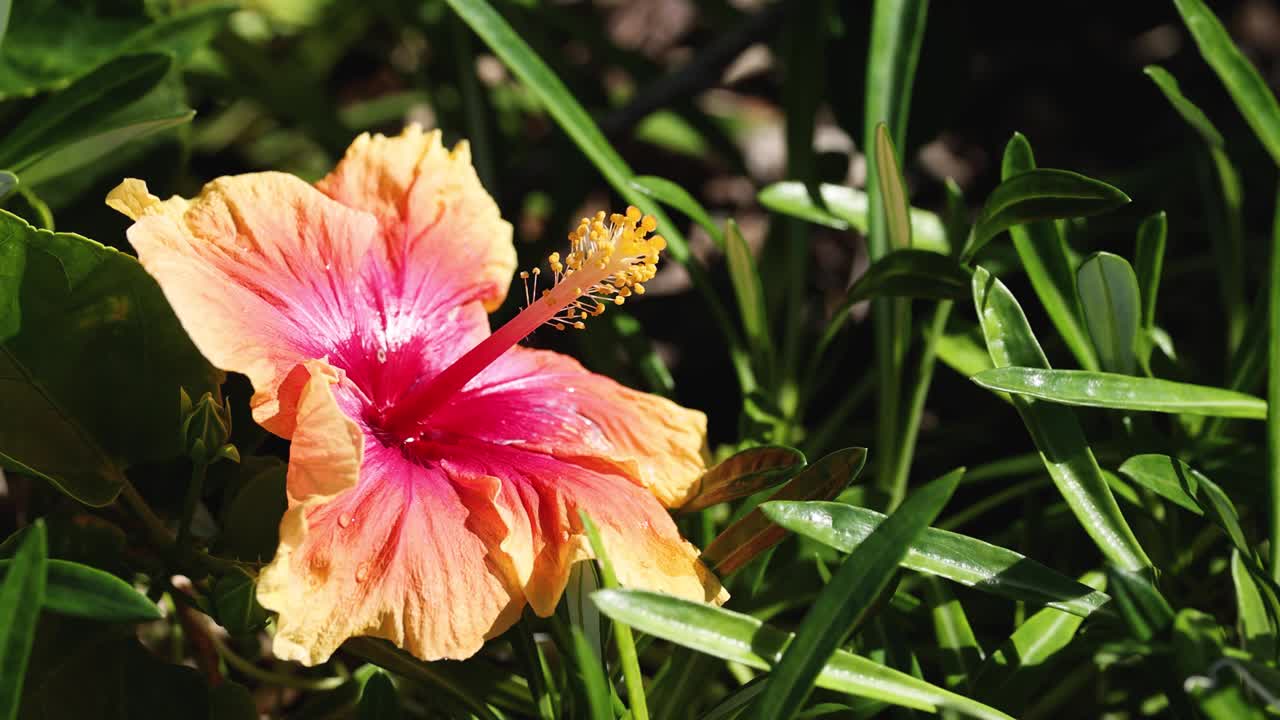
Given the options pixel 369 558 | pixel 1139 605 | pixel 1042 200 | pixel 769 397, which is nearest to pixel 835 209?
pixel 769 397

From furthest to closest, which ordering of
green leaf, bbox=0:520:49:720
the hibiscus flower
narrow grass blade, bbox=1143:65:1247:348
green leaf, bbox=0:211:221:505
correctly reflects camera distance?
narrow grass blade, bbox=1143:65:1247:348, green leaf, bbox=0:211:221:505, the hibiscus flower, green leaf, bbox=0:520:49:720

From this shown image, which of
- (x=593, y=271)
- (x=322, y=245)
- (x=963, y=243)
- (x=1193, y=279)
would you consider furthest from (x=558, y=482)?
(x=1193, y=279)

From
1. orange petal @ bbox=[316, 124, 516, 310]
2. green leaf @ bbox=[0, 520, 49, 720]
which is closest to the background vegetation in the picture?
green leaf @ bbox=[0, 520, 49, 720]

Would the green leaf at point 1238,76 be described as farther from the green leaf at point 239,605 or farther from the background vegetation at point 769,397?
the green leaf at point 239,605

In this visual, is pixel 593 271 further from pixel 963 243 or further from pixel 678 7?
pixel 678 7

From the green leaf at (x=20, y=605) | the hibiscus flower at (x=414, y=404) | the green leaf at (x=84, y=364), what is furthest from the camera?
the green leaf at (x=84, y=364)

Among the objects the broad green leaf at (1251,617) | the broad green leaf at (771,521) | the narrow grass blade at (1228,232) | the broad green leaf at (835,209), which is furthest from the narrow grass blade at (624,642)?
the narrow grass blade at (1228,232)

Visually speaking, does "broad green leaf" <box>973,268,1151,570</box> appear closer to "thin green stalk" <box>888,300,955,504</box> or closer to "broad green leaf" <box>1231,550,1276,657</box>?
"broad green leaf" <box>1231,550,1276,657</box>
